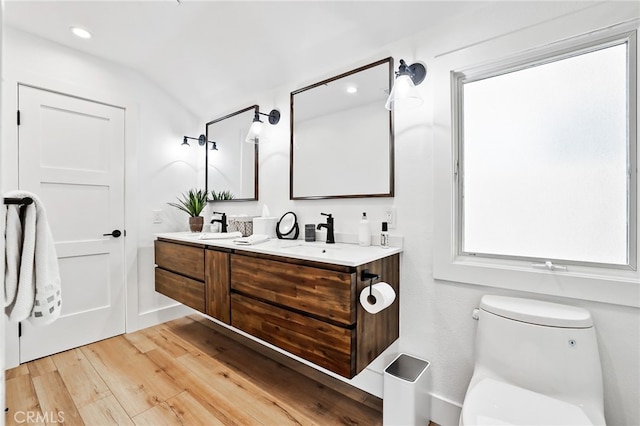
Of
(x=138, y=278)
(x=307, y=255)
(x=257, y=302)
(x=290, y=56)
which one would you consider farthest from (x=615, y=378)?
(x=138, y=278)

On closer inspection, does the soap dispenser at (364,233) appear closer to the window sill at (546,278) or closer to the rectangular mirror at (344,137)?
the rectangular mirror at (344,137)

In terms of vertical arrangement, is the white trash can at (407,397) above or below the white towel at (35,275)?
below

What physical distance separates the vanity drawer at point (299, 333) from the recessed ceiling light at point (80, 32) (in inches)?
86.0

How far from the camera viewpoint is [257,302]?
5.81 feet

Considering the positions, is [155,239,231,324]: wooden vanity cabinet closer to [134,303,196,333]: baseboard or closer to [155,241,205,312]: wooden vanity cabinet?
[155,241,205,312]: wooden vanity cabinet

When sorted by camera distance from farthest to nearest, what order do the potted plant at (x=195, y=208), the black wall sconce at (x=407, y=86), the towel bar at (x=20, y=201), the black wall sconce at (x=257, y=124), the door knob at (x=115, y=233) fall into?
the potted plant at (x=195, y=208)
the door knob at (x=115, y=233)
the black wall sconce at (x=257, y=124)
the black wall sconce at (x=407, y=86)
the towel bar at (x=20, y=201)

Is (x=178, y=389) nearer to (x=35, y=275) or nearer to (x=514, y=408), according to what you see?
(x=35, y=275)

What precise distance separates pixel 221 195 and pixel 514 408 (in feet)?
8.77

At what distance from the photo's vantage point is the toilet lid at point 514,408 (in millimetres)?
1063

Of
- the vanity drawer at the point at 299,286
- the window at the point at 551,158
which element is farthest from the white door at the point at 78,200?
the window at the point at 551,158

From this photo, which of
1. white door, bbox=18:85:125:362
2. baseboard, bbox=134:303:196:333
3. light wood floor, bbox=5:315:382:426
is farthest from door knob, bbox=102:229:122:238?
light wood floor, bbox=5:315:382:426

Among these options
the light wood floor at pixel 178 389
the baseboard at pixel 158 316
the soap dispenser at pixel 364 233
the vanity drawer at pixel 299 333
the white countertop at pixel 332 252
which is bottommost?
the light wood floor at pixel 178 389

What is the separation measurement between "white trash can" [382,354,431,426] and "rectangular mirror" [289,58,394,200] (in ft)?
3.24

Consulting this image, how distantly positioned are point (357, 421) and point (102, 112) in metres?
3.00
